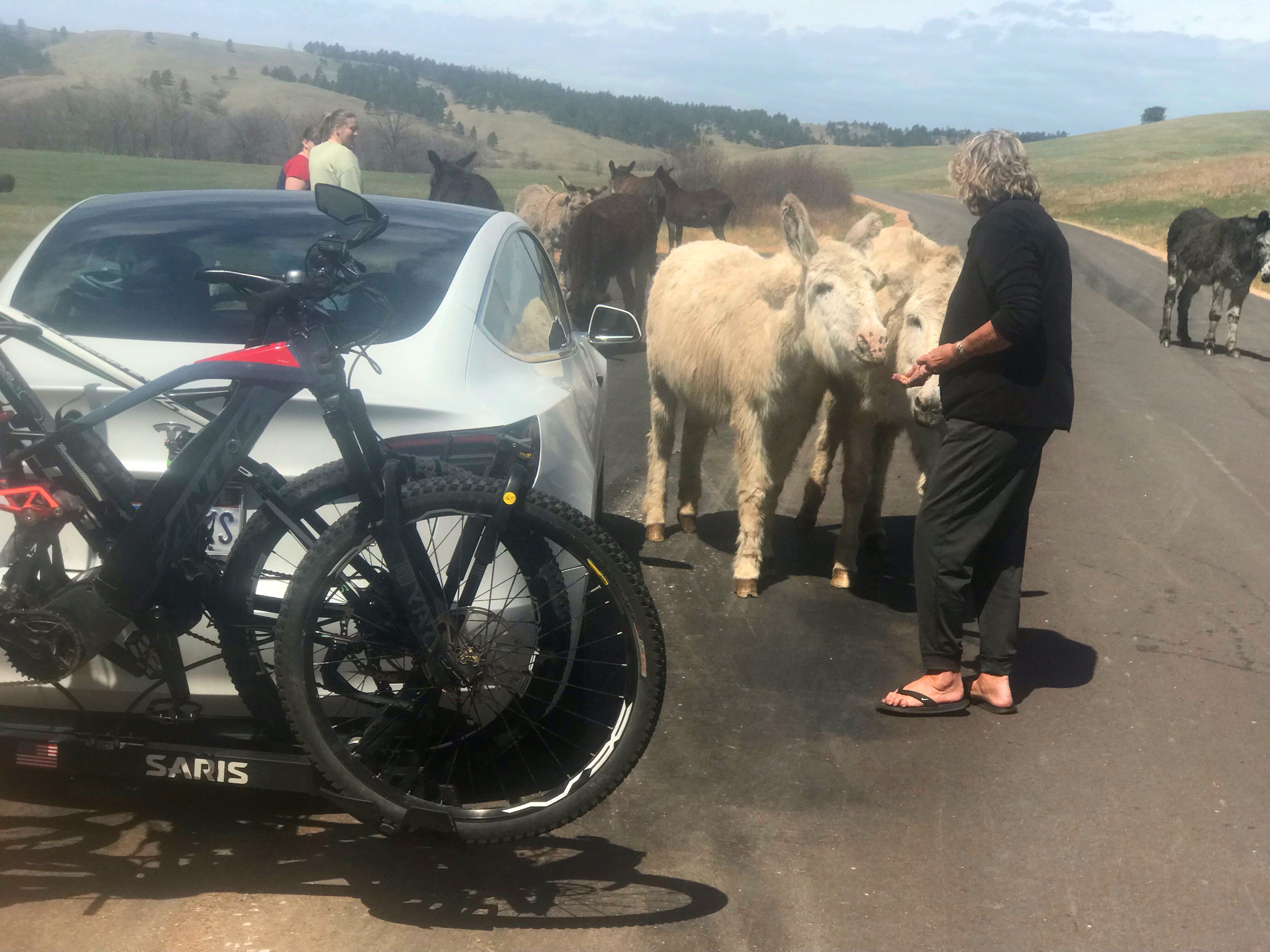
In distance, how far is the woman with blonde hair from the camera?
4.74m

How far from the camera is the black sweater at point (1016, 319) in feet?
15.4

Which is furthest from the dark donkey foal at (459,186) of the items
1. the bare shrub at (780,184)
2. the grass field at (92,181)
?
the bare shrub at (780,184)

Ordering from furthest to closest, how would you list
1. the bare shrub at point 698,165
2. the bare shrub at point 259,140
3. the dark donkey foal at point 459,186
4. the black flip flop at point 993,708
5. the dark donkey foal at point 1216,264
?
the bare shrub at point 698,165, the bare shrub at point 259,140, the dark donkey foal at point 1216,264, the dark donkey foal at point 459,186, the black flip flop at point 993,708

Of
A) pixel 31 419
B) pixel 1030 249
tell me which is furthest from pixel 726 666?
pixel 31 419

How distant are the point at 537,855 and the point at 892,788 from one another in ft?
4.61

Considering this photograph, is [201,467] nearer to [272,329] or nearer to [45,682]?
[272,329]

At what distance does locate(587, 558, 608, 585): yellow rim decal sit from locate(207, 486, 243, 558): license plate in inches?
39.2

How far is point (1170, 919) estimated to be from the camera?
11.6ft

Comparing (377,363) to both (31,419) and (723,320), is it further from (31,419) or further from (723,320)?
(723,320)

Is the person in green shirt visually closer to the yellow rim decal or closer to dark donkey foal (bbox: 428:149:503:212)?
dark donkey foal (bbox: 428:149:503:212)

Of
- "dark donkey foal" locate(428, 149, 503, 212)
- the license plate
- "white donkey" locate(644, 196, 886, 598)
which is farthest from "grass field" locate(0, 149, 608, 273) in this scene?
the license plate

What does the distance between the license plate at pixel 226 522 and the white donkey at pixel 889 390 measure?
349 centimetres

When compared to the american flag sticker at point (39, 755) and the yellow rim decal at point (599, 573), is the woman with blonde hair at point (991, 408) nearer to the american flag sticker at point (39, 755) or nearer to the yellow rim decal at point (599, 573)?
the yellow rim decal at point (599, 573)

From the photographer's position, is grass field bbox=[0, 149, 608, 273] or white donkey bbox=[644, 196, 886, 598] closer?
white donkey bbox=[644, 196, 886, 598]
